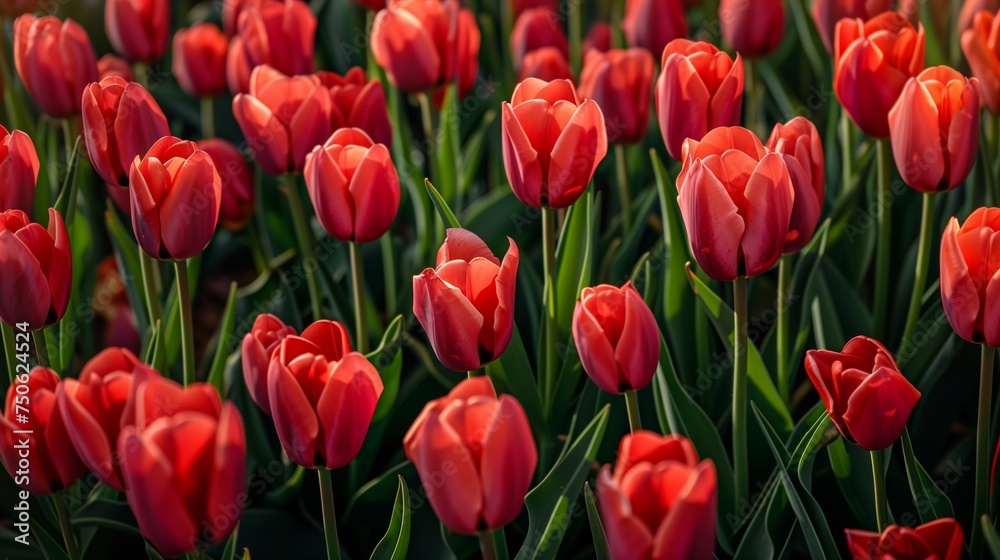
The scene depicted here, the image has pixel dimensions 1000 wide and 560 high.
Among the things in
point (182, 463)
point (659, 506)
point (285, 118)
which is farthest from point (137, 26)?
point (659, 506)

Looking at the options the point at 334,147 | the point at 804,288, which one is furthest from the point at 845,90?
the point at 334,147

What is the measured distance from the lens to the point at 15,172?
952mm

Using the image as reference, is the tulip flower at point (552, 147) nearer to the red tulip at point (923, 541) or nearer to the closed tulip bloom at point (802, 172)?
the closed tulip bloom at point (802, 172)

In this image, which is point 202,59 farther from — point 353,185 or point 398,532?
point 398,532

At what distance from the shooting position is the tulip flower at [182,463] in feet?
1.86

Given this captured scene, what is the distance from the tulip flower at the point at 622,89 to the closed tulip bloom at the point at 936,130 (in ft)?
1.03

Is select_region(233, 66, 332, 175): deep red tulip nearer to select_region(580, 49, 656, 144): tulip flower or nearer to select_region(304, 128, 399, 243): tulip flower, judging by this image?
select_region(304, 128, 399, 243): tulip flower

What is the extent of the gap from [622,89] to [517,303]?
0.28 meters

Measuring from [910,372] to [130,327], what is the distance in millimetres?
974

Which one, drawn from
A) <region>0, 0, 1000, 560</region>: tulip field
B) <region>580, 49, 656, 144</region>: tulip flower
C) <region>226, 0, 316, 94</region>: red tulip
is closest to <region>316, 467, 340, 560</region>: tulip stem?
<region>0, 0, 1000, 560</region>: tulip field

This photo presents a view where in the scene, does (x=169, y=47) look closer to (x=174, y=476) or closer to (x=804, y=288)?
(x=804, y=288)

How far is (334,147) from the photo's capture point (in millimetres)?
960

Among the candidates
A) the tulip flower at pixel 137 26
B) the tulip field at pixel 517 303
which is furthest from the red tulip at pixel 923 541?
the tulip flower at pixel 137 26

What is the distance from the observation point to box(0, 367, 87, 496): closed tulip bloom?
2.47 ft
